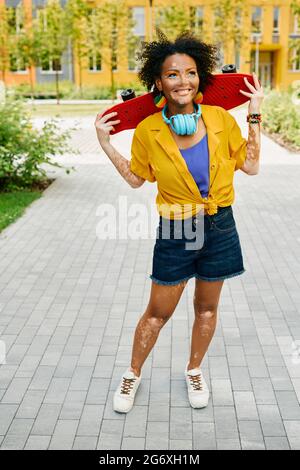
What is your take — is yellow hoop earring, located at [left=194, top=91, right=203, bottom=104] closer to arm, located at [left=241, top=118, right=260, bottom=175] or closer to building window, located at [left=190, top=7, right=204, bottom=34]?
arm, located at [left=241, top=118, right=260, bottom=175]

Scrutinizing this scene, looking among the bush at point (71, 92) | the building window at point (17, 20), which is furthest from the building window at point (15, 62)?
the building window at point (17, 20)

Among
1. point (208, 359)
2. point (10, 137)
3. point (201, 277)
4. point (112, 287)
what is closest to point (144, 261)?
point (112, 287)

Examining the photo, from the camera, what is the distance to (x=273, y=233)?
673cm

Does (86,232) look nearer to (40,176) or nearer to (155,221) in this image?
(155,221)

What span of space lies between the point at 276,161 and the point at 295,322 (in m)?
8.30

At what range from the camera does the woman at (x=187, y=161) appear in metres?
2.73

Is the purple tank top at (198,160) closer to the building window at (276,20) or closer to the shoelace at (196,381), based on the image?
the shoelace at (196,381)

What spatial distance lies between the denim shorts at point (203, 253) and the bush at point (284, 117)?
11363mm

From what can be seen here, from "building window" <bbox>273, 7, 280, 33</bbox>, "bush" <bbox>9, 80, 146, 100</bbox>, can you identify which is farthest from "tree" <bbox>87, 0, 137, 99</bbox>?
"building window" <bbox>273, 7, 280, 33</bbox>

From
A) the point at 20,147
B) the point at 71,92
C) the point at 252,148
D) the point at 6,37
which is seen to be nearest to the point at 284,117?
the point at 20,147

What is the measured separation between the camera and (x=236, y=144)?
9.28 feet

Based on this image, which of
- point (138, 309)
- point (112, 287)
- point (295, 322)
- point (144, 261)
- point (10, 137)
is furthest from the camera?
point (10, 137)

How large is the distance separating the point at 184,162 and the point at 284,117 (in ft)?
48.3

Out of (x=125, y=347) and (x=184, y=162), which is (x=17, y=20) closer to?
(x=125, y=347)
